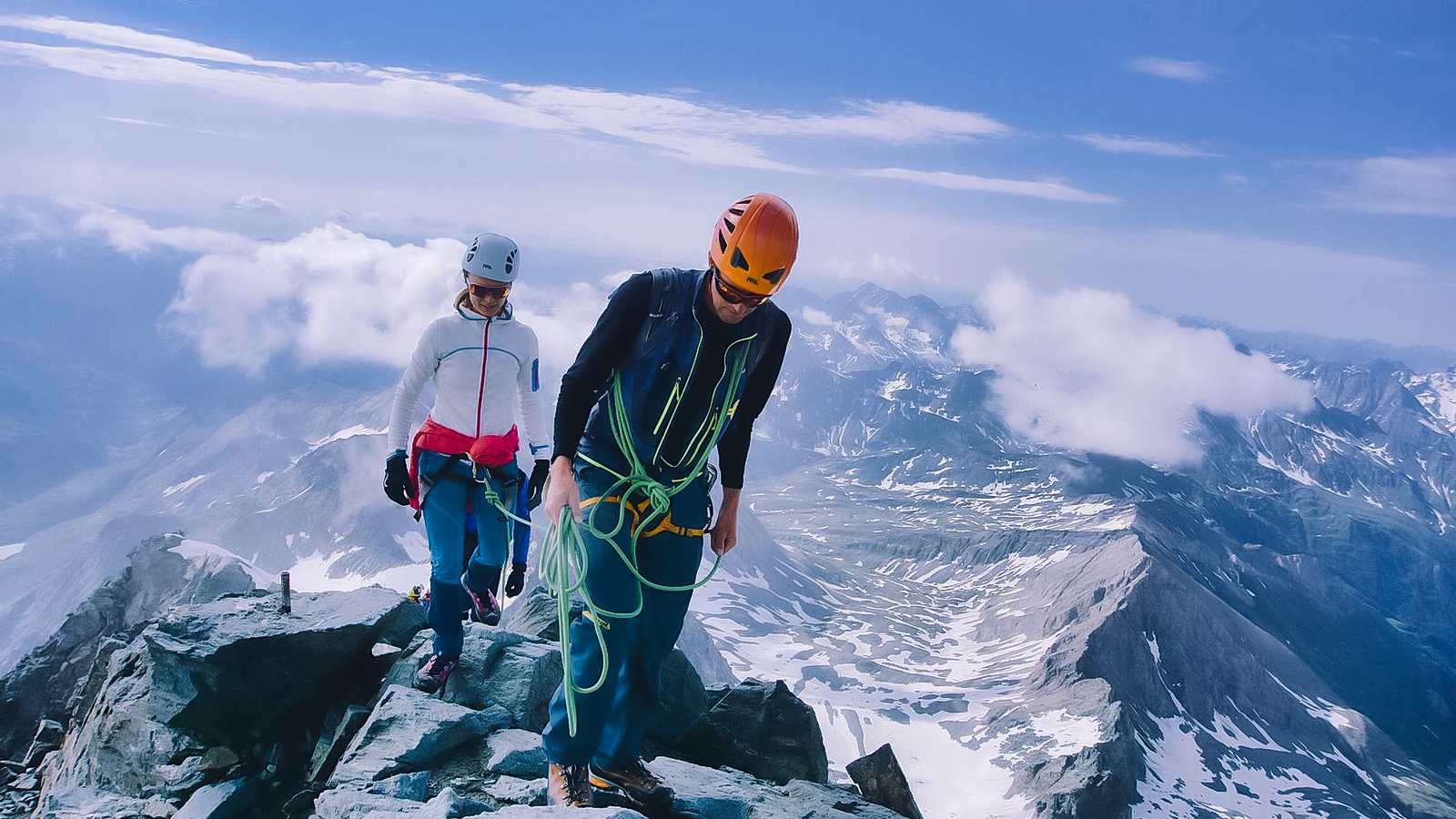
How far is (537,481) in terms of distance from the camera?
10.5 m

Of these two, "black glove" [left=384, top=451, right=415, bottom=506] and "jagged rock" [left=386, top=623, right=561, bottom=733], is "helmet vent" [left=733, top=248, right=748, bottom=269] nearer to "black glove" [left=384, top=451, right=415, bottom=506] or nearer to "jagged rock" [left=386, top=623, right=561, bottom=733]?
"black glove" [left=384, top=451, right=415, bottom=506]

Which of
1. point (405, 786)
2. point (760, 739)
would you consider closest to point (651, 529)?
point (405, 786)

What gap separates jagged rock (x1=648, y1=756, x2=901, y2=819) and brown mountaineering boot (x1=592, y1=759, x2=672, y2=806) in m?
0.37

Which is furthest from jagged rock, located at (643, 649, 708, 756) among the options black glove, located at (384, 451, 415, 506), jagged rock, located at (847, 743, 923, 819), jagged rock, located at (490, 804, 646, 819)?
jagged rock, located at (490, 804, 646, 819)

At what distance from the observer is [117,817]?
967 cm

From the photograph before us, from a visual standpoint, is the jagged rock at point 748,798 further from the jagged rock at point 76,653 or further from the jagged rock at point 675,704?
the jagged rock at point 76,653

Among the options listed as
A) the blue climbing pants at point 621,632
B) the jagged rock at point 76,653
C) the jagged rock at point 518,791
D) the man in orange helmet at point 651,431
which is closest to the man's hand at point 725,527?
the man in orange helmet at point 651,431

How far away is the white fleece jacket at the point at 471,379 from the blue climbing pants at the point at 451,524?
1.77ft

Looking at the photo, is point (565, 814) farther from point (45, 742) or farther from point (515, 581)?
point (45, 742)

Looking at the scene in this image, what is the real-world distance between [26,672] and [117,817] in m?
17.6

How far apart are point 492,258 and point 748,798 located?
7.00 meters

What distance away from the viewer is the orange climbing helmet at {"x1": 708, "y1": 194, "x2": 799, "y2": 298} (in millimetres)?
6805

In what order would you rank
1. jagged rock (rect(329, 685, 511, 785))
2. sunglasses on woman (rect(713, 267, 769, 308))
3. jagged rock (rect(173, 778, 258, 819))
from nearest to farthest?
sunglasses on woman (rect(713, 267, 769, 308))
jagged rock (rect(329, 685, 511, 785))
jagged rock (rect(173, 778, 258, 819))

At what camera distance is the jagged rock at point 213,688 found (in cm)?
1087
